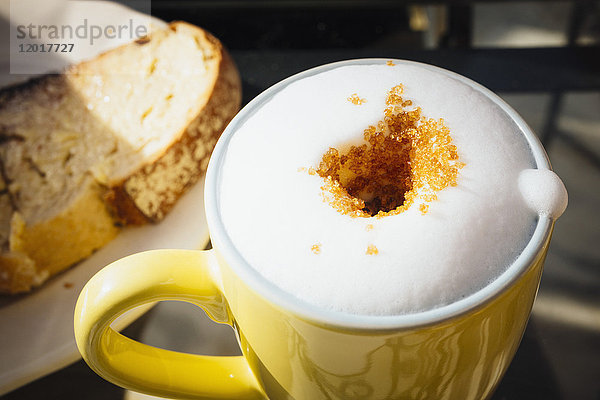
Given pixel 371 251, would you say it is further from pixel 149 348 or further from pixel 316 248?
pixel 149 348

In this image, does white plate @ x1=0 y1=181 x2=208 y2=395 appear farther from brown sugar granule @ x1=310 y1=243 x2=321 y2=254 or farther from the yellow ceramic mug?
brown sugar granule @ x1=310 y1=243 x2=321 y2=254

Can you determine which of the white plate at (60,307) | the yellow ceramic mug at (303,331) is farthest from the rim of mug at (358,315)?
the white plate at (60,307)

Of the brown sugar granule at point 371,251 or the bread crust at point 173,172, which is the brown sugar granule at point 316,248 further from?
the bread crust at point 173,172

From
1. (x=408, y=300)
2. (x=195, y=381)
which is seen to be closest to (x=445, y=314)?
(x=408, y=300)

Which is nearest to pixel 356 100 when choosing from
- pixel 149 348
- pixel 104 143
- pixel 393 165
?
pixel 393 165

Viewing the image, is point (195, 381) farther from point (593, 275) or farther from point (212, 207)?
point (593, 275)

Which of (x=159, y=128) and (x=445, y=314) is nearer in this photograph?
(x=445, y=314)

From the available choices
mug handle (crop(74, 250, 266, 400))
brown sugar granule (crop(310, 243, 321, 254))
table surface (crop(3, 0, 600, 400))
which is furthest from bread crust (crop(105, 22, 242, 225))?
brown sugar granule (crop(310, 243, 321, 254))
